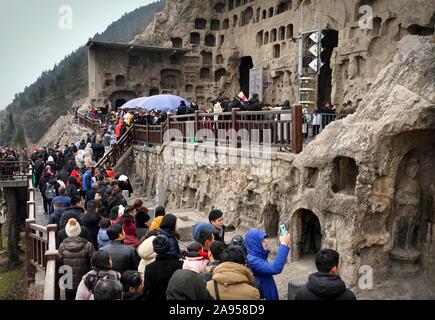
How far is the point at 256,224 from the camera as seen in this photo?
1202cm

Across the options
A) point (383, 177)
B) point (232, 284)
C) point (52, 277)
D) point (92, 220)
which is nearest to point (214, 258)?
point (232, 284)

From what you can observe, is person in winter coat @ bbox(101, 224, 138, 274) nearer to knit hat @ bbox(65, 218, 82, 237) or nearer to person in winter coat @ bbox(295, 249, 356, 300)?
knit hat @ bbox(65, 218, 82, 237)

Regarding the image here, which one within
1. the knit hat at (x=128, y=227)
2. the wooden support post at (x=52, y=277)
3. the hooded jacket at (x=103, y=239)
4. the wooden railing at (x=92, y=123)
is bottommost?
the wooden support post at (x=52, y=277)

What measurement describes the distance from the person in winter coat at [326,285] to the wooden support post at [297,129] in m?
6.31

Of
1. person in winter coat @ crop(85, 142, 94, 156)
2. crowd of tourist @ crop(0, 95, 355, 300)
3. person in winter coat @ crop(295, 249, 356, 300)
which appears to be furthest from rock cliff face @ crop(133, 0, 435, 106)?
person in winter coat @ crop(295, 249, 356, 300)

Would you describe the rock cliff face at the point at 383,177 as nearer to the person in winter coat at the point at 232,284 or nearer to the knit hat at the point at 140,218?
the knit hat at the point at 140,218

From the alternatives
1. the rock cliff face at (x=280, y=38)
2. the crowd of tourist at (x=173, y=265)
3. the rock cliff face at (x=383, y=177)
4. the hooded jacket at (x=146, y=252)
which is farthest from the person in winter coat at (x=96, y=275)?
the rock cliff face at (x=280, y=38)

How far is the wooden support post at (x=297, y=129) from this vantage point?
10.1m

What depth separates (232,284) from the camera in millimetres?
4223

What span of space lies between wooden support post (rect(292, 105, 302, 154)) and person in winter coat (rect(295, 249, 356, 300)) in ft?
20.7

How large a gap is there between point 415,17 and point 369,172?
634 inches

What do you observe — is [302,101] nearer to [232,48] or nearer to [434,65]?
[434,65]

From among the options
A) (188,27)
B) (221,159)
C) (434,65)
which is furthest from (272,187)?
(188,27)

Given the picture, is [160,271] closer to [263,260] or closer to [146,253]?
[146,253]
